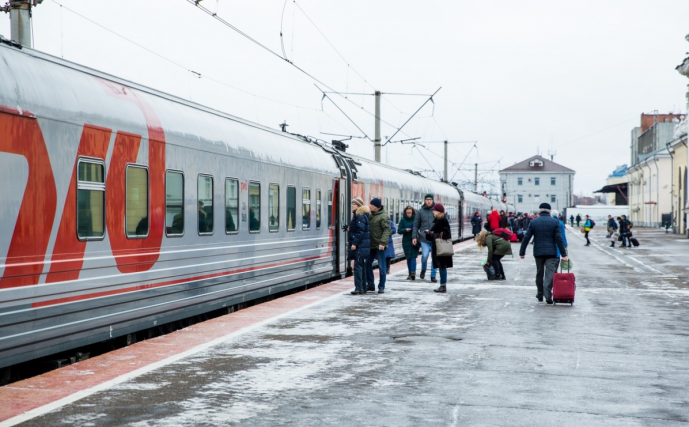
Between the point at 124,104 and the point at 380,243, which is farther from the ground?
the point at 124,104

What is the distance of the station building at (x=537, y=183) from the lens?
142m

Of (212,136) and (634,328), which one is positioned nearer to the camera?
(634,328)

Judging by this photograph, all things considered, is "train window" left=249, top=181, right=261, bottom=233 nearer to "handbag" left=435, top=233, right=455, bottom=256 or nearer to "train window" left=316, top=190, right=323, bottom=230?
"train window" left=316, top=190, right=323, bottom=230

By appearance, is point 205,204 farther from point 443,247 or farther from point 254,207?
point 443,247

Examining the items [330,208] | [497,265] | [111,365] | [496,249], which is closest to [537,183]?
[497,265]

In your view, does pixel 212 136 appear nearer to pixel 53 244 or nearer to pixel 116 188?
pixel 116 188

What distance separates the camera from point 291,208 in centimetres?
1552

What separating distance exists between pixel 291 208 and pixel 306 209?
100 centimetres

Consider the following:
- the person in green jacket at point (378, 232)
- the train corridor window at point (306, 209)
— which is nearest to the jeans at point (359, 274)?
the person in green jacket at point (378, 232)

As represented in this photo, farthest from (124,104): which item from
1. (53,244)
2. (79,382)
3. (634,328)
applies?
(634,328)

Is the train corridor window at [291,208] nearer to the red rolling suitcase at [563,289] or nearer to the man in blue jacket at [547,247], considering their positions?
the man in blue jacket at [547,247]

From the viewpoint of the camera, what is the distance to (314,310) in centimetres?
1258

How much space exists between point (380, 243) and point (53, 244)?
8.70m

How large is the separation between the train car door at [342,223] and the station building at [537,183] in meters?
124
